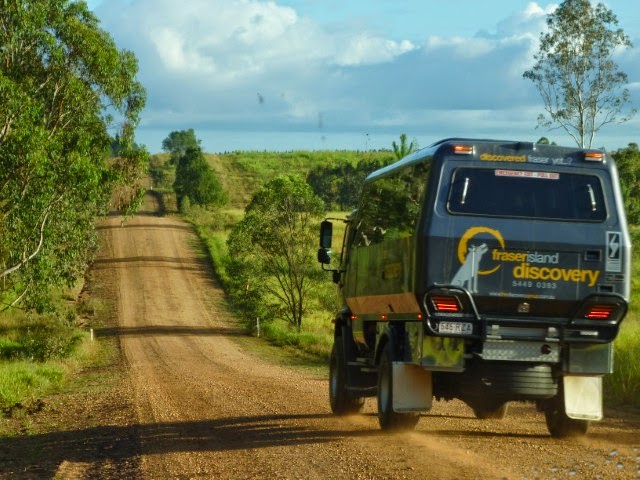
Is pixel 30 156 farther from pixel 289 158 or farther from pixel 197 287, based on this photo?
pixel 289 158

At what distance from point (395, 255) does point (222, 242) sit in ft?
213

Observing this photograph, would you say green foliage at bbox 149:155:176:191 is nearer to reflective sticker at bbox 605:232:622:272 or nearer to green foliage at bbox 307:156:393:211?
green foliage at bbox 307:156:393:211

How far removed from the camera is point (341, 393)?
14734 millimetres

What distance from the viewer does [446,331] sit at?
35.1ft

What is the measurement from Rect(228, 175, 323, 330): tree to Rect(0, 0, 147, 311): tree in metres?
12.8

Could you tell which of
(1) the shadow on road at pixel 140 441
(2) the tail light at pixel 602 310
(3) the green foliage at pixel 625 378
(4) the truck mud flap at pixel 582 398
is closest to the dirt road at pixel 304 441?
(1) the shadow on road at pixel 140 441

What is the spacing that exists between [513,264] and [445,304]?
0.80 meters

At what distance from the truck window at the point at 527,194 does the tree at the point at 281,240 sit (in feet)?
114

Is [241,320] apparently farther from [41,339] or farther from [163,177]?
[163,177]

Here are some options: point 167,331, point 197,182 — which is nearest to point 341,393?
point 167,331

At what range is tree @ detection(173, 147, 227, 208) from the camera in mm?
96562

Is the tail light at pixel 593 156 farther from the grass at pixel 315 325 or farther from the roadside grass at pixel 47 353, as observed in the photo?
the roadside grass at pixel 47 353

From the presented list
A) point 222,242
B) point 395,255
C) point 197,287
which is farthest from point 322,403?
point 222,242

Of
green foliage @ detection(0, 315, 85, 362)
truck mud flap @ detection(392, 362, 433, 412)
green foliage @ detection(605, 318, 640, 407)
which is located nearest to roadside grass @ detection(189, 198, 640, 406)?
green foliage @ detection(605, 318, 640, 407)
